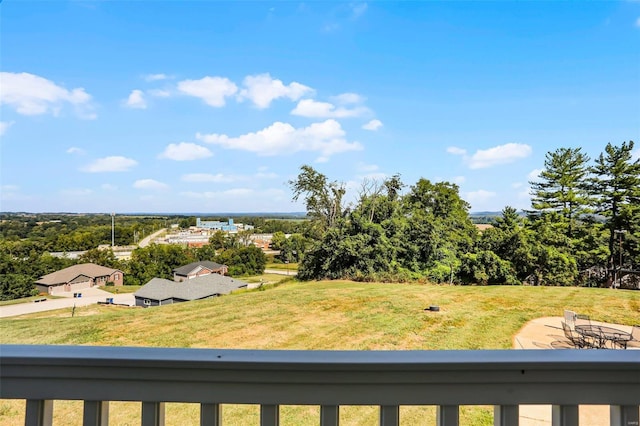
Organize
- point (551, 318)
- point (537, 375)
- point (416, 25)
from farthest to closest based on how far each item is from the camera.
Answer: point (551, 318), point (416, 25), point (537, 375)

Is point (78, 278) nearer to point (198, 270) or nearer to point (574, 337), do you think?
point (198, 270)

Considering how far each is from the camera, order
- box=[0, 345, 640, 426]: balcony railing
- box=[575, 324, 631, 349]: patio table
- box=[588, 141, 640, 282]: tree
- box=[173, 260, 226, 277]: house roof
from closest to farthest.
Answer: box=[0, 345, 640, 426]: balcony railing → box=[575, 324, 631, 349]: patio table → box=[173, 260, 226, 277]: house roof → box=[588, 141, 640, 282]: tree

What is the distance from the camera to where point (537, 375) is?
0.35 metres

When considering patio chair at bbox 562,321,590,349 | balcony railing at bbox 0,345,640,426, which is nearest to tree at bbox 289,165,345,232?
patio chair at bbox 562,321,590,349

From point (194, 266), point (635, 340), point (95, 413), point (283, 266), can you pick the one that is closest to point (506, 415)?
point (95, 413)

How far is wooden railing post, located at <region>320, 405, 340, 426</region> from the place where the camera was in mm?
349

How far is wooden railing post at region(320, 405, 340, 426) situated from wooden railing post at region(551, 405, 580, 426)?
23 centimetres

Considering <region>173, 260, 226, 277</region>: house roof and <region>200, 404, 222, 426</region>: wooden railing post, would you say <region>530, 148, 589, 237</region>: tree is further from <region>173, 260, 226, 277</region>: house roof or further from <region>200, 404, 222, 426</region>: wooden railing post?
<region>200, 404, 222, 426</region>: wooden railing post

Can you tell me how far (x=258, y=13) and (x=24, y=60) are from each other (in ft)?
5.19

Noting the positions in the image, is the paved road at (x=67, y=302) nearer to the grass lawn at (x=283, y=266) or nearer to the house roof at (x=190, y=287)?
the house roof at (x=190, y=287)

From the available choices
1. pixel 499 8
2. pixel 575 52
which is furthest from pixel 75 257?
pixel 575 52

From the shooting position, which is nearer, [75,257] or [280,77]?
[75,257]

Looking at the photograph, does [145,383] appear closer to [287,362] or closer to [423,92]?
[287,362]

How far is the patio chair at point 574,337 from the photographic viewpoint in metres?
2.70
